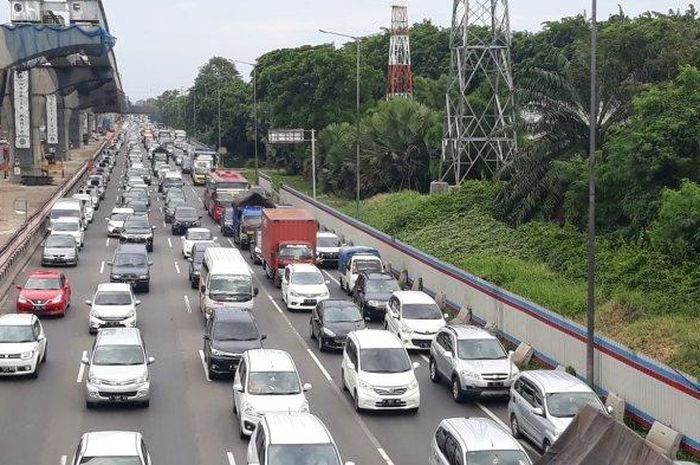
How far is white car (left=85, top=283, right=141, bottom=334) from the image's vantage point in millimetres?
31422

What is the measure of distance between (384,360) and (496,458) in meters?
7.31

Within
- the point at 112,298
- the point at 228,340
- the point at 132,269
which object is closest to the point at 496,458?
the point at 228,340

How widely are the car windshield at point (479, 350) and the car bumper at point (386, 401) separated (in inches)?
84.4

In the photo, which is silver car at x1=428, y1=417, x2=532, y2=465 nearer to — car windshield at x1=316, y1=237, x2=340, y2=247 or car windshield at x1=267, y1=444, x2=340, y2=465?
car windshield at x1=267, y1=444, x2=340, y2=465

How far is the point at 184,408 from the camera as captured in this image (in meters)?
24.1

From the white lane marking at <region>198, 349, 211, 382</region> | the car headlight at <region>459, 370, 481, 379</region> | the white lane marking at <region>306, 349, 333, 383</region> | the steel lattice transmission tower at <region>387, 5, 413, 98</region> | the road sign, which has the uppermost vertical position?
the steel lattice transmission tower at <region>387, 5, 413, 98</region>

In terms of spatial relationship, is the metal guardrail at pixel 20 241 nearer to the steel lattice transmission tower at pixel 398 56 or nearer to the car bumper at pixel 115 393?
the car bumper at pixel 115 393

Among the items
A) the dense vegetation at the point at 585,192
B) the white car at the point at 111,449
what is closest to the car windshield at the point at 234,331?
the dense vegetation at the point at 585,192

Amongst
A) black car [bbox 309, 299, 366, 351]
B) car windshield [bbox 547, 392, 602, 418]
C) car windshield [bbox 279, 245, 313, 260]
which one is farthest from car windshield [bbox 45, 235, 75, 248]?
car windshield [bbox 547, 392, 602, 418]

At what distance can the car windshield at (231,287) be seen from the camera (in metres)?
33.4

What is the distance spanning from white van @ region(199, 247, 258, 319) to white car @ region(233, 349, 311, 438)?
1006cm

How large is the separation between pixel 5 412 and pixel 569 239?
21605mm

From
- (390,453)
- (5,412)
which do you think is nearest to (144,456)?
(390,453)

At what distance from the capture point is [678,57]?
42.8 meters
